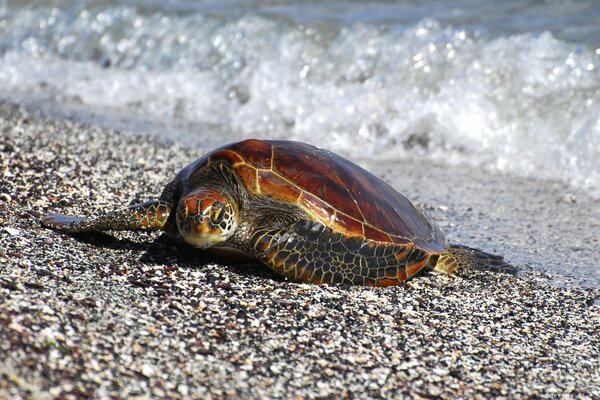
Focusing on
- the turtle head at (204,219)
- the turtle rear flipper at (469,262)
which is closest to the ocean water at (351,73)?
the turtle rear flipper at (469,262)

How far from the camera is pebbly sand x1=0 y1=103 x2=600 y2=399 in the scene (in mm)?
2529

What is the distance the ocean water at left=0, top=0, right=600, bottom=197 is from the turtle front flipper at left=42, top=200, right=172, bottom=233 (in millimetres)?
3454

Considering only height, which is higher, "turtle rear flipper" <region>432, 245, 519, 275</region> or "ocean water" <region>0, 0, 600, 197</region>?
"ocean water" <region>0, 0, 600, 197</region>

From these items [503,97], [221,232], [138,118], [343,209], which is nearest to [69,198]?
[221,232]

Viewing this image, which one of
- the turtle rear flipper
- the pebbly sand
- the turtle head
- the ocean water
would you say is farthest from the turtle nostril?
the ocean water

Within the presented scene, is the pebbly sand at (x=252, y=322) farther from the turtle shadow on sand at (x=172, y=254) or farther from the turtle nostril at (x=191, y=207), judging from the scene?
the turtle nostril at (x=191, y=207)

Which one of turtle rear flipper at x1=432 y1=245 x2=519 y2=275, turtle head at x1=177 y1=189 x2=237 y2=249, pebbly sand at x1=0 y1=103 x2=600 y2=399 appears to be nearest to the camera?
pebbly sand at x1=0 y1=103 x2=600 y2=399

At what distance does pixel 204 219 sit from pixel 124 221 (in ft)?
1.73

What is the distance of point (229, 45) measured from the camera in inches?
392

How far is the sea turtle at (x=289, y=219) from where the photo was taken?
361 cm

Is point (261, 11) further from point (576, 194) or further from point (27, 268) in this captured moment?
point (27, 268)

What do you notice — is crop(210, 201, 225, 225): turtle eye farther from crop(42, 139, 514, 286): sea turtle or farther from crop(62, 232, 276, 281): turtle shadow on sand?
crop(62, 232, 276, 281): turtle shadow on sand

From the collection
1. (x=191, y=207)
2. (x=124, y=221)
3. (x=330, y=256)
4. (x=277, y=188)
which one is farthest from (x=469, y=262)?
(x=124, y=221)

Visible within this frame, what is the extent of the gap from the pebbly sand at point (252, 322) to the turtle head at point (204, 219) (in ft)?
0.57
